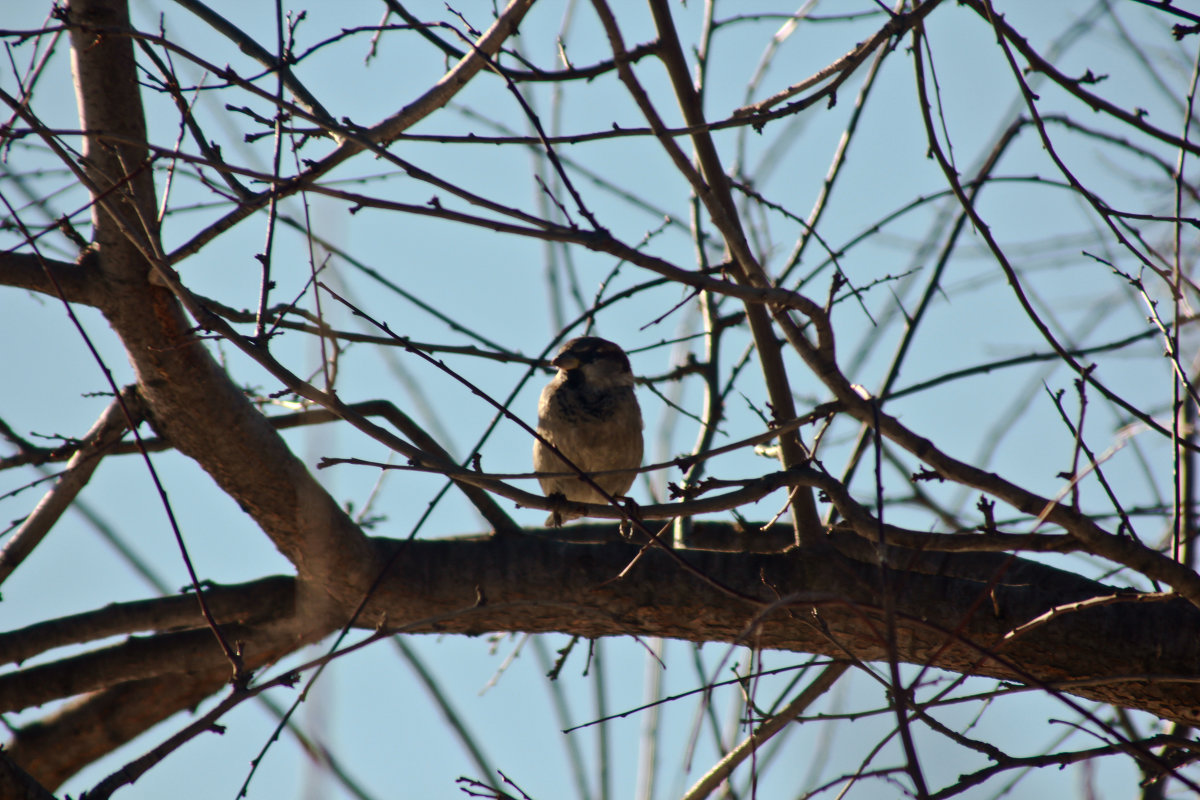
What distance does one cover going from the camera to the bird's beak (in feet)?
17.8

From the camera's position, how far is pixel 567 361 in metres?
5.52

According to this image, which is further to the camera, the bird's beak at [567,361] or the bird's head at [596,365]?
the bird's head at [596,365]

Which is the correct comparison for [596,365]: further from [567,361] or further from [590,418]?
[590,418]

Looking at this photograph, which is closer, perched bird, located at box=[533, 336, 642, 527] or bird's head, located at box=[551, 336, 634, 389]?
perched bird, located at box=[533, 336, 642, 527]

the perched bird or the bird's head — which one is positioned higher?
the bird's head

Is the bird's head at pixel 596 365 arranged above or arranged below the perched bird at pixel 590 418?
above

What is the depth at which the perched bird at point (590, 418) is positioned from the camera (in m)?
5.48

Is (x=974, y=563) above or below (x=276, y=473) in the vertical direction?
below

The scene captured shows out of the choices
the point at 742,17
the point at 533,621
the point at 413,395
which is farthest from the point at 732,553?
the point at 742,17

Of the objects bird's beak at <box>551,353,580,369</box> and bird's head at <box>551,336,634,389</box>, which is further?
bird's head at <box>551,336,634,389</box>

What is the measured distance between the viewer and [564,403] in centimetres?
560

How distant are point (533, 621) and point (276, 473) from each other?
104 cm

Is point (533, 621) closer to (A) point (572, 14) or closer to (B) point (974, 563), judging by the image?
(B) point (974, 563)

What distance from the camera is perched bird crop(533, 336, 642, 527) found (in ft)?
18.0
